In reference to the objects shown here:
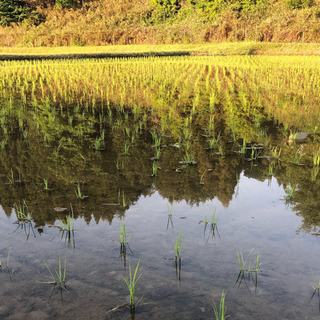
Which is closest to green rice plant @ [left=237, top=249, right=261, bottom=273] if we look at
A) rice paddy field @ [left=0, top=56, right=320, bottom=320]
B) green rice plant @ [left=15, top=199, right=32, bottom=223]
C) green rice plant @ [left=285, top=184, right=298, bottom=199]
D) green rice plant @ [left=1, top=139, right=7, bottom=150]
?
rice paddy field @ [left=0, top=56, right=320, bottom=320]

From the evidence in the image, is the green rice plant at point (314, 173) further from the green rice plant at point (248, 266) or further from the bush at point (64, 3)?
the bush at point (64, 3)

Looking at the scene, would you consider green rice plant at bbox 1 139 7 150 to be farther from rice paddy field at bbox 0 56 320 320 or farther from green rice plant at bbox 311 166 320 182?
green rice plant at bbox 311 166 320 182

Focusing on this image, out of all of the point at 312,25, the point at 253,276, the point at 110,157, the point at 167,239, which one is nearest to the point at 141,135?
the point at 110,157

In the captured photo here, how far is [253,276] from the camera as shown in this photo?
9.73 feet

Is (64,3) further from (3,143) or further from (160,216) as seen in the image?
(160,216)

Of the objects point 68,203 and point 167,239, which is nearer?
point 167,239

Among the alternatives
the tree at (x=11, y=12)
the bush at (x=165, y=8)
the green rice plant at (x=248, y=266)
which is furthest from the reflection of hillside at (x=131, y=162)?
the tree at (x=11, y=12)

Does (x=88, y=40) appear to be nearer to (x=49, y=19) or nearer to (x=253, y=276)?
(x=49, y=19)

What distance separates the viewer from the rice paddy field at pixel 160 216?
2.71 m

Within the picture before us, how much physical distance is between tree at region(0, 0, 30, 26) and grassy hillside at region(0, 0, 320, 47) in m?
0.45

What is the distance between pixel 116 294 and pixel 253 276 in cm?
104

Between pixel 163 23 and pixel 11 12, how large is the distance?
19.6 meters

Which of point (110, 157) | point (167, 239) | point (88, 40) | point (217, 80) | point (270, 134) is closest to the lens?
point (167, 239)

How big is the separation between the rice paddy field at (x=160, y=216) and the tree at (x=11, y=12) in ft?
151
